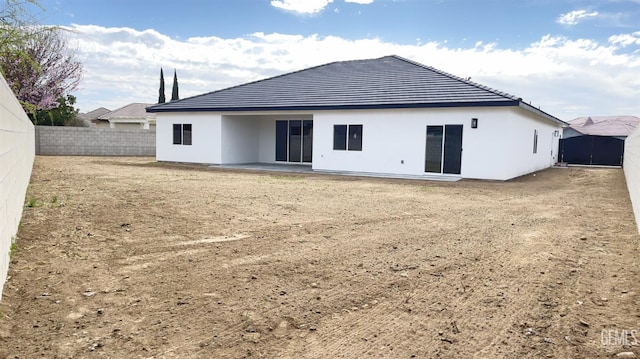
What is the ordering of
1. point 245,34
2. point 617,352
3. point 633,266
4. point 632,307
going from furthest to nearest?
point 245,34 → point 633,266 → point 632,307 → point 617,352

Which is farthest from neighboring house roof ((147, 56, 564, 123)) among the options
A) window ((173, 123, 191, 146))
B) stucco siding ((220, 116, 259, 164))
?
stucco siding ((220, 116, 259, 164))

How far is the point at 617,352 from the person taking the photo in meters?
2.97

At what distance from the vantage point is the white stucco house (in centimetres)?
1534

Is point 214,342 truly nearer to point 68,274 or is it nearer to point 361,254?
point 68,274

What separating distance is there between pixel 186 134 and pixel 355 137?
867 centimetres

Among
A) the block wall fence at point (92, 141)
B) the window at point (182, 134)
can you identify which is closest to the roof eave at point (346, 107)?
the window at point (182, 134)

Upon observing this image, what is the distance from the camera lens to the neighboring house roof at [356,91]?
1568cm

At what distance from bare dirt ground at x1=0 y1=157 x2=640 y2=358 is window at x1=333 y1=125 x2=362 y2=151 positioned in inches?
368

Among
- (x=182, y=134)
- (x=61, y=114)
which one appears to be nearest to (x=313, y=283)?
(x=182, y=134)

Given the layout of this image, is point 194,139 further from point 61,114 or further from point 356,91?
point 61,114

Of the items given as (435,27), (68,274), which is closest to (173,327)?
(68,274)

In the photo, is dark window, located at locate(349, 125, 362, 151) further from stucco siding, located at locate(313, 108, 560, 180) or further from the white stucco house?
stucco siding, located at locate(313, 108, 560, 180)

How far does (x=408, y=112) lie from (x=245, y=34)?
11.2 m

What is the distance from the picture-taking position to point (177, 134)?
21859mm
